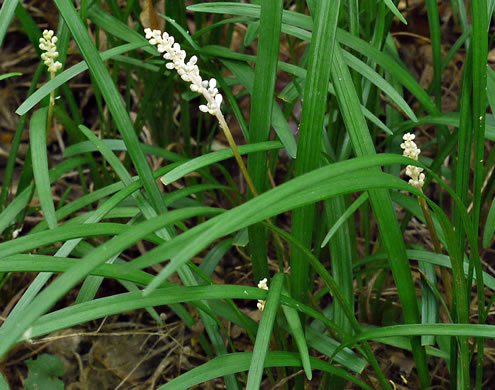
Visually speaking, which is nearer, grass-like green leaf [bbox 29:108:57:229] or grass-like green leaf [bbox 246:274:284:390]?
grass-like green leaf [bbox 246:274:284:390]

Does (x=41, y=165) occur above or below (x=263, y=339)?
above

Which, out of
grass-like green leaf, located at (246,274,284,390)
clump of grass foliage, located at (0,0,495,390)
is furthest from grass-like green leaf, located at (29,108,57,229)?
grass-like green leaf, located at (246,274,284,390)

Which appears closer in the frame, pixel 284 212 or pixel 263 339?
pixel 263 339

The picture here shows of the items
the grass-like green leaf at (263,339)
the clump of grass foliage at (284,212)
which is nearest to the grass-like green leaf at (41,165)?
the clump of grass foliage at (284,212)

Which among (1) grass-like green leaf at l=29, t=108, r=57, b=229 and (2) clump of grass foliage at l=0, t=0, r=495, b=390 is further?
(1) grass-like green leaf at l=29, t=108, r=57, b=229

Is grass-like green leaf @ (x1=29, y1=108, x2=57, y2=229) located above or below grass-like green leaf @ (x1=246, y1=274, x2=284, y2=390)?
above

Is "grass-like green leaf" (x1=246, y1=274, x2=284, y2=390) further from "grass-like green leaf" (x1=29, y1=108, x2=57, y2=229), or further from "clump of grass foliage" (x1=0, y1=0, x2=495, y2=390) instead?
"grass-like green leaf" (x1=29, y1=108, x2=57, y2=229)

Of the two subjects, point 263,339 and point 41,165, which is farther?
point 41,165

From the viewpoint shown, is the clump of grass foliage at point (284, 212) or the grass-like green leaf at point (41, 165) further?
the grass-like green leaf at point (41, 165)

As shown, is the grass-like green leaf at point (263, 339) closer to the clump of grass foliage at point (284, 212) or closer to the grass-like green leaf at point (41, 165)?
the clump of grass foliage at point (284, 212)

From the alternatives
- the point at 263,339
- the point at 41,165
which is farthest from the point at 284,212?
the point at 41,165

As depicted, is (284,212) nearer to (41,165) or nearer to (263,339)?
(263,339)
